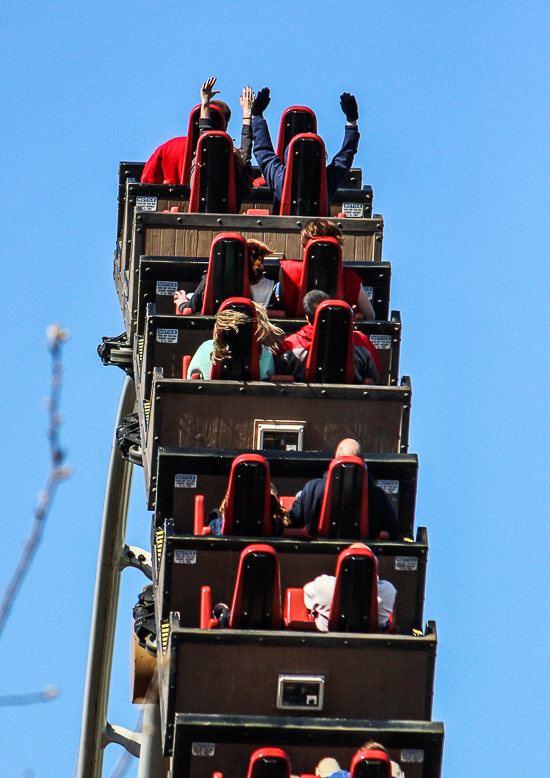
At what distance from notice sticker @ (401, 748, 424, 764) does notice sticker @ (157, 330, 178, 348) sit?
3.66m

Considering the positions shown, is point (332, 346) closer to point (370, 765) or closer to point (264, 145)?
point (370, 765)

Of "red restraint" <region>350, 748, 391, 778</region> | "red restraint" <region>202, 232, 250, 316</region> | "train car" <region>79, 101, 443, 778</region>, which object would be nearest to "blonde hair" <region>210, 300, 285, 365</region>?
"train car" <region>79, 101, 443, 778</region>

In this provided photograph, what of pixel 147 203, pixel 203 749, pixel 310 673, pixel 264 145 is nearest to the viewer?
pixel 203 749

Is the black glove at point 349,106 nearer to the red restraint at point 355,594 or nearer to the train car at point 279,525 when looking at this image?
the train car at point 279,525

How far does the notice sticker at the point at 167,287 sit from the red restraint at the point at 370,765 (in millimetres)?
5059

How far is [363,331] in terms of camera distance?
10.8 meters

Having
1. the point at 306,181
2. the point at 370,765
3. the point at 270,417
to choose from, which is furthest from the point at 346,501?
the point at 306,181

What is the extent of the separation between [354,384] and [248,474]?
1.71m

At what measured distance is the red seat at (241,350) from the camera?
9352mm

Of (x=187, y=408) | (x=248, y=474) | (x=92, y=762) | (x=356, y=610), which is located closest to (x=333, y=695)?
(x=356, y=610)

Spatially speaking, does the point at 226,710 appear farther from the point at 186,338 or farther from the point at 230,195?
the point at 230,195

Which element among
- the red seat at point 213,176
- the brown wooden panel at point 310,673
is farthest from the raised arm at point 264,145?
the brown wooden panel at point 310,673

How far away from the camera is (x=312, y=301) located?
10.2 meters

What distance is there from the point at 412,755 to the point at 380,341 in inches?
151
